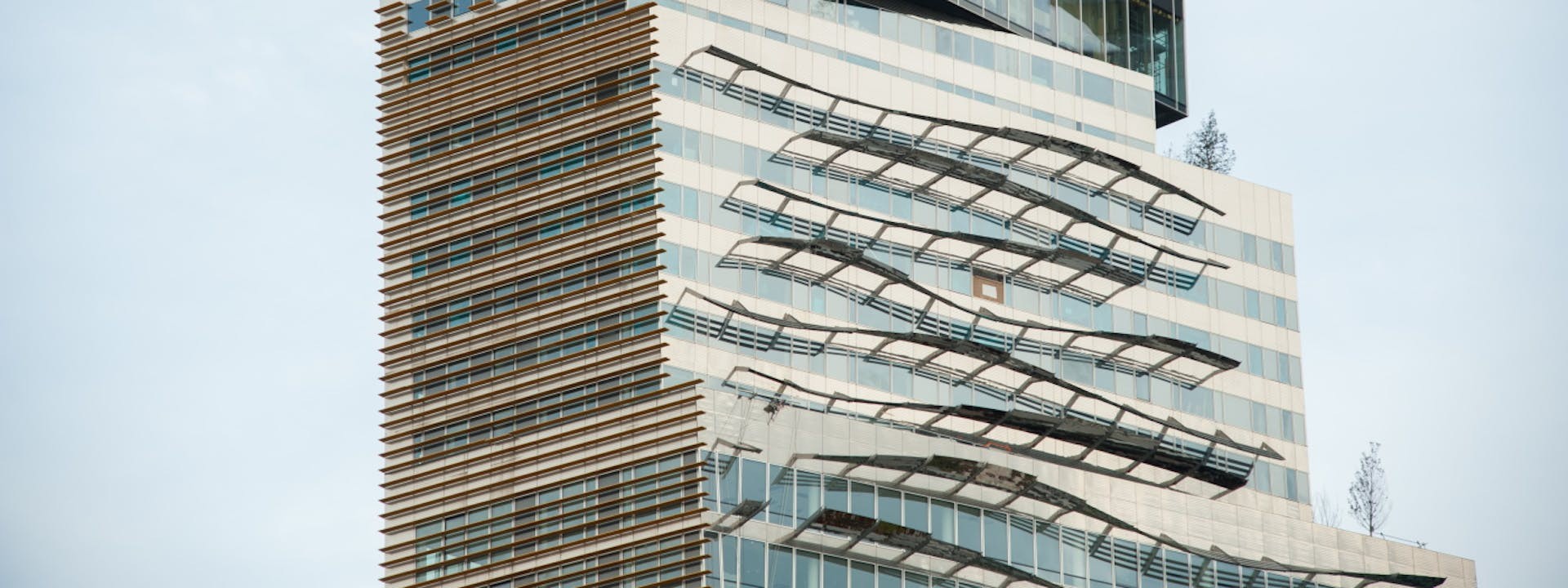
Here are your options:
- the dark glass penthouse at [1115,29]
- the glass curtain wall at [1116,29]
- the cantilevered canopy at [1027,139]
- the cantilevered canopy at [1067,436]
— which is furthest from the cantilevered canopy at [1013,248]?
the glass curtain wall at [1116,29]

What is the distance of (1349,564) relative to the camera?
121m

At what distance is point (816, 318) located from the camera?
11325 cm

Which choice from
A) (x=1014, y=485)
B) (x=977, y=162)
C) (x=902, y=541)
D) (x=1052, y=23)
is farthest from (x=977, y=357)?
(x=1052, y=23)

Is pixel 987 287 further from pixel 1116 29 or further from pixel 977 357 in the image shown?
pixel 1116 29

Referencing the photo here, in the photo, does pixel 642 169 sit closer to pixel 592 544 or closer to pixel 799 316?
pixel 799 316

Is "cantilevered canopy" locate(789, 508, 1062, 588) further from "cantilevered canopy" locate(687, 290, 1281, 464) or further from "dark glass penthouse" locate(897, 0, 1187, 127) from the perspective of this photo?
"dark glass penthouse" locate(897, 0, 1187, 127)

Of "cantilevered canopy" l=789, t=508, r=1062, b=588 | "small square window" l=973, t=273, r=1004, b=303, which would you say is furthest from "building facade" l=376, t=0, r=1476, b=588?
"small square window" l=973, t=273, r=1004, b=303

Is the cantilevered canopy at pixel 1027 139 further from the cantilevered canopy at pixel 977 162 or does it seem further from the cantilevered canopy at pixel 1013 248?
the cantilevered canopy at pixel 1013 248

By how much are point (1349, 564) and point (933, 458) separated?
22.8 m

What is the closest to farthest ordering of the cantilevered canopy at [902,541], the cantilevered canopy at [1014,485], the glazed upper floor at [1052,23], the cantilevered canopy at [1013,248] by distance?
the cantilevered canopy at [902,541], the cantilevered canopy at [1014,485], the cantilevered canopy at [1013,248], the glazed upper floor at [1052,23]

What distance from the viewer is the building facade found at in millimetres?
106750

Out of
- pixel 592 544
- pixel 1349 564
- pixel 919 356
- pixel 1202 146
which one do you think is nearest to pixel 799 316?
pixel 919 356

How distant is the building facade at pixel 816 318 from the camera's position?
4203 inches

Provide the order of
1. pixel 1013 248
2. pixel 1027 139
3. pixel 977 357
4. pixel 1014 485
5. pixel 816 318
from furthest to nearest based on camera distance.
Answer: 1. pixel 1027 139
2. pixel 1013 248
3. pixel 977 357
4. pixel 816 318
5. pixel 1014 485
